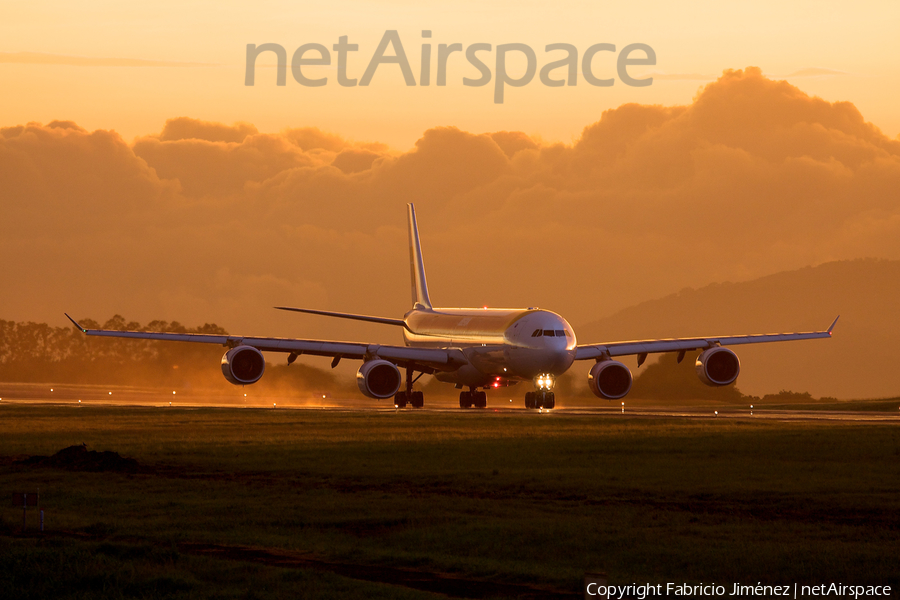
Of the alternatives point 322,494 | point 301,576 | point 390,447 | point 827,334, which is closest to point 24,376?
point 827,334

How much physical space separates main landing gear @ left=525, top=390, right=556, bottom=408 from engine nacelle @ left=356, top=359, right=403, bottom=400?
7707 millimetres

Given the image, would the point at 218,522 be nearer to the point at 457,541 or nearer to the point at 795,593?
the point at 457,541

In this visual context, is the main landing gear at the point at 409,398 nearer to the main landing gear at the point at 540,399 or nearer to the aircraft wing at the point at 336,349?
the aircraft wing at the point at 336,349

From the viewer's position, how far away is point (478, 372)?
6419 cm

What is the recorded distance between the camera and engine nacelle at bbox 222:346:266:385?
61.0 metres

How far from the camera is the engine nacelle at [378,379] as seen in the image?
59.7 m

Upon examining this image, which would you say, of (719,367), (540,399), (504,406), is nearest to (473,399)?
(504,406)

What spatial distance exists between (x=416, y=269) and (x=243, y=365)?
963 inches

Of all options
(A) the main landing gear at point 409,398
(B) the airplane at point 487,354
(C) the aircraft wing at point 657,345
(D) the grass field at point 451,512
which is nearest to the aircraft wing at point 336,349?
(B) the airplane at point 487,354

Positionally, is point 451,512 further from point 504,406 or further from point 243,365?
point 504,406

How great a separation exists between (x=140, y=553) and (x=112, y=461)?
14.8 m

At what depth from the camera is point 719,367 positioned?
63438 mm

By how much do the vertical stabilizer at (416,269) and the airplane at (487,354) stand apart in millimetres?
11797

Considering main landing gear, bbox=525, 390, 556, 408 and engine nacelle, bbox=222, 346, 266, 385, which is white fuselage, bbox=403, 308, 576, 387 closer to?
main landing gear, bbox=525, 390, 556, 408
